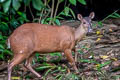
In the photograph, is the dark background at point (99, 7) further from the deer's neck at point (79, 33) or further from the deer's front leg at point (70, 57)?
the deer's front leg at point (70, 57)

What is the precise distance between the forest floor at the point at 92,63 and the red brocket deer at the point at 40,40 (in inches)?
11.2

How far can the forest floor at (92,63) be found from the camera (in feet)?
26.1

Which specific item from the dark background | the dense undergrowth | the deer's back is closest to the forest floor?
the dense undergrowth

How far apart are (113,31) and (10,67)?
3788mm

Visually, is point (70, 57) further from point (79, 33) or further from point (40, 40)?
point (40, 40)

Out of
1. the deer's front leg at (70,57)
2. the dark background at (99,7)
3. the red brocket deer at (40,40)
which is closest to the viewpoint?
the red brocket deer at (40,40)

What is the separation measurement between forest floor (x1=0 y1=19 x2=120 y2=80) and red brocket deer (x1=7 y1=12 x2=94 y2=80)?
0.28 meters

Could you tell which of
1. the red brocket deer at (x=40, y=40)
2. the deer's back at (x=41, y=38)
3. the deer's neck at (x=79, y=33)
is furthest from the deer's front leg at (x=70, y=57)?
the deer's neck at (x=79, y=33)

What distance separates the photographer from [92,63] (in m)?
8.74

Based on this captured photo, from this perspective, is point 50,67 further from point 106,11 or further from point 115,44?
point 106,11

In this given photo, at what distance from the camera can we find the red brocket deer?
25.8ft

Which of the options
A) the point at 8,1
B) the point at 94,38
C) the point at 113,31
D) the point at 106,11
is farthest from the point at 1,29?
the point at 106,11

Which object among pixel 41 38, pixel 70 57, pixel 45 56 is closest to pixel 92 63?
pixel 70 57

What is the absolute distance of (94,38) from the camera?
10.2 meters
